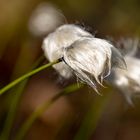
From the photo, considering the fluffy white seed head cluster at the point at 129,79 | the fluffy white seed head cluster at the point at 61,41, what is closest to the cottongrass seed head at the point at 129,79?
the fluffy white seed head cluster at the point at 129,79

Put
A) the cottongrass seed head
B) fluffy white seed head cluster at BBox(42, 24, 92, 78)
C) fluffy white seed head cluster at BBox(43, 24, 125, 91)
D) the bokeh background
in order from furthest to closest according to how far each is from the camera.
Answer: the bokeh background, the cottongrass seed head, fluffy white seed head cluster at BBox(42, 24, 92, 78), fluffy white seed head cluster at BBox(43, 24, 125, 91)

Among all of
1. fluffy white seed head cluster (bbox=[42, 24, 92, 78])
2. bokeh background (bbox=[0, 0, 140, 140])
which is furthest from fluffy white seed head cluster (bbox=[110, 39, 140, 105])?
bokeh background (bbox=[0, 0, 140, 140])

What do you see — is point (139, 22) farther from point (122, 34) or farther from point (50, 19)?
point (50, 19)

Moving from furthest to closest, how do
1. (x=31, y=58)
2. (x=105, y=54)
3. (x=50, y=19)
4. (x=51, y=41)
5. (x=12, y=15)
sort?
1. (x=12, y=15)
2. (x=31, y=58)
3. (x=50, y=19)
4. (x=51, y=41)
5. (x=105, y=54)

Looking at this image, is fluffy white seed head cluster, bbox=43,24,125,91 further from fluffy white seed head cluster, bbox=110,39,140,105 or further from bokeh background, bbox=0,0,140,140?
bokeh background, bbox=0,0,140,140

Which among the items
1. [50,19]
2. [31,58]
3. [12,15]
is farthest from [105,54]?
[12,15]

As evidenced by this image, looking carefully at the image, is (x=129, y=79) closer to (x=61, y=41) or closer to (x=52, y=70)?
(x=61, y=41)

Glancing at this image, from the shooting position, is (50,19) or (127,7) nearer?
(50,19)

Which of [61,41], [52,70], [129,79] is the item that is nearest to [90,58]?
[61,41]
